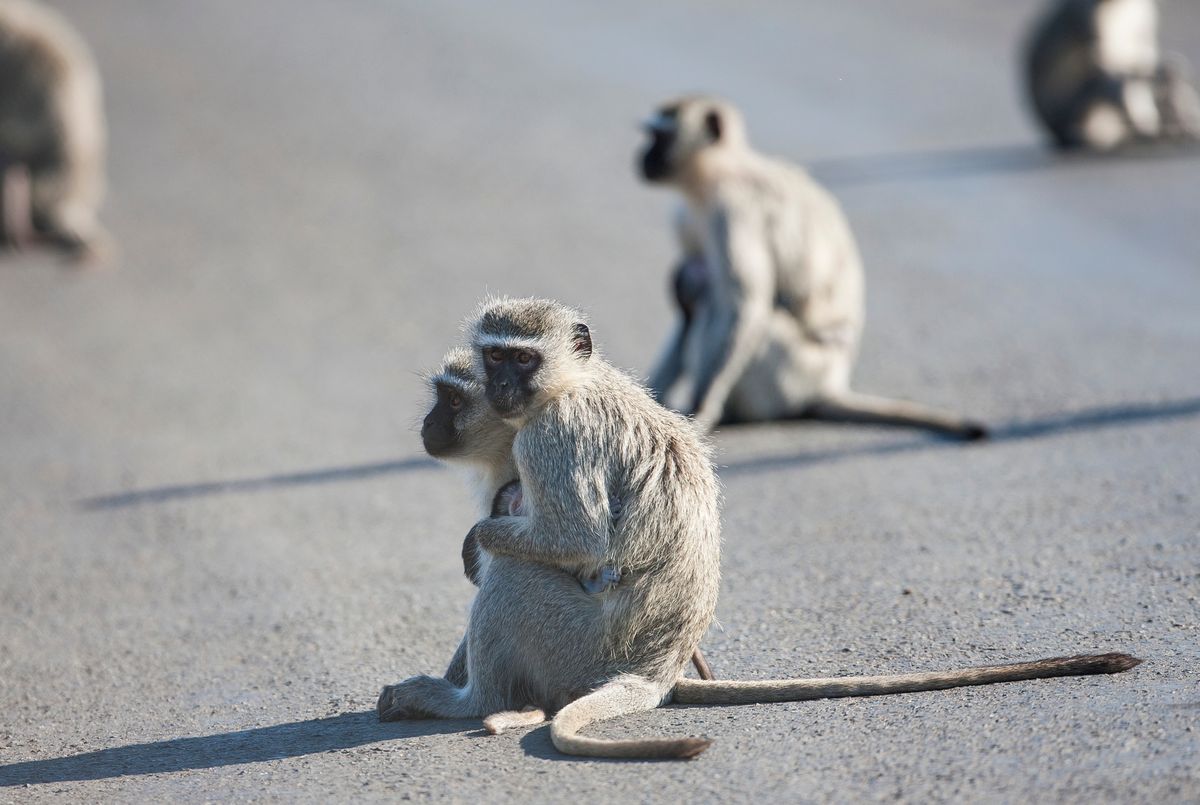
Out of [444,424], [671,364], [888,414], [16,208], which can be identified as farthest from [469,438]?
[16,208]

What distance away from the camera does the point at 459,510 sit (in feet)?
26.6

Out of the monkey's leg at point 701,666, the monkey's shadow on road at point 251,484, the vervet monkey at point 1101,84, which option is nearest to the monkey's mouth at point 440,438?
the monkey's leg at point 701,666

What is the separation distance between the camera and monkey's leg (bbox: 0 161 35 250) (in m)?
13.4

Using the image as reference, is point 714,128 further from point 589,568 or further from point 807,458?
point 589,568

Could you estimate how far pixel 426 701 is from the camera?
5.33 m

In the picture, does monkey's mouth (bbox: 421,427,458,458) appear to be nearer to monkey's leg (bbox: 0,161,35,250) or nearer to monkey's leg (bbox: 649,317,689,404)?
monkey's leg (bbox: 649,317,689,404)

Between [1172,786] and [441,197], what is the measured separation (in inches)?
427

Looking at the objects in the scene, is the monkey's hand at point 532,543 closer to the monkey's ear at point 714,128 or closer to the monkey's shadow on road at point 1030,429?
the monkey's shadow on road at point 1030,429

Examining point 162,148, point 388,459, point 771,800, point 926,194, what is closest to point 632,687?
point 771,800

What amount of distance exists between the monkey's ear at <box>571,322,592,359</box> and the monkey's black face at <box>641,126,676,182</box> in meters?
4.29

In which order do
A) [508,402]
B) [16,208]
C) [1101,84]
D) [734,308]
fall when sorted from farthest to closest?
1. [1101,84]
2. [16,208]
3. [734,308]
4. [508,402]

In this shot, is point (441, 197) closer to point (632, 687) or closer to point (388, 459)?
point (388, 459)

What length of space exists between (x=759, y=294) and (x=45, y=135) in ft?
22.0

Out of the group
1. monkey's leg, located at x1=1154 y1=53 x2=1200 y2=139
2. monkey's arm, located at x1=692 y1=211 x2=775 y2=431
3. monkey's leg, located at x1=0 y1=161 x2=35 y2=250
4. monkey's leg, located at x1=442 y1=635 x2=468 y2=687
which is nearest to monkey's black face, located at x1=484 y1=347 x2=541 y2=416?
monkey's leg, located at x1=442 y1=635 x2=468 y2=687
